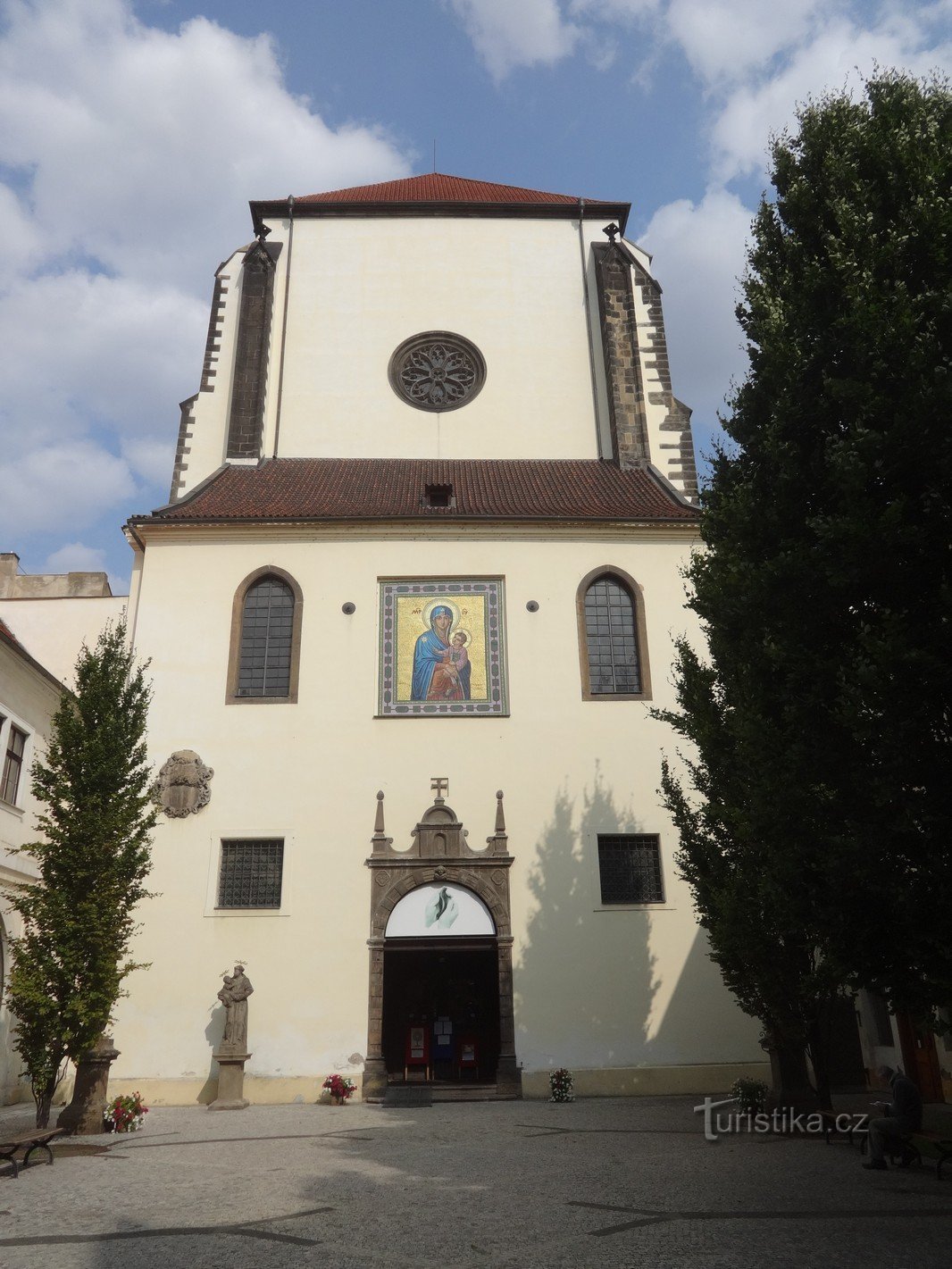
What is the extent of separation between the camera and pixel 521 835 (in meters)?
16.8

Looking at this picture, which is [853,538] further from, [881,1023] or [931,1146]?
[881,1023]

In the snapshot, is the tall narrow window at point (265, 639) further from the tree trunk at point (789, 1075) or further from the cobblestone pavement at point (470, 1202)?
the tree trunk at point (789, 1075)

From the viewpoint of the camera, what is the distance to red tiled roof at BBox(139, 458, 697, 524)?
18.5m

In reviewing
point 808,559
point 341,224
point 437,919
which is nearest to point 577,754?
point 437,919

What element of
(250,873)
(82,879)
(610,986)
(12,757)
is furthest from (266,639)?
(610,986)

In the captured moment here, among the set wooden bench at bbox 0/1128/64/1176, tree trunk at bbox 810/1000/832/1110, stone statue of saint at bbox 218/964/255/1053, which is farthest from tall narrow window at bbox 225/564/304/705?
tree trunk at bbox 810/1000/832/1110

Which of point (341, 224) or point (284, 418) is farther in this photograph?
point (341, 224)

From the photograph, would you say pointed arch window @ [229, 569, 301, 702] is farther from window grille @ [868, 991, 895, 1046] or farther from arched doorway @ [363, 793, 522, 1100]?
window grille @ [868, 991, 895, 1046]

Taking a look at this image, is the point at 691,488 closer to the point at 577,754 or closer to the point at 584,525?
the point at 584,525

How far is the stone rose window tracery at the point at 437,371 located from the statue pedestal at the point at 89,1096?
45.2 ft

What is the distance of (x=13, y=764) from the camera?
16.7 metres

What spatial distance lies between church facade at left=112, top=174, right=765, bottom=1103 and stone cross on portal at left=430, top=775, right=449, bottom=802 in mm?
111

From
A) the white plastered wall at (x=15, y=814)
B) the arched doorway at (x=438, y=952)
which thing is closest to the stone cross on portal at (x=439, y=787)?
the arched doorway at (x=438, y=952)

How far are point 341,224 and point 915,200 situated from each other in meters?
18.2
